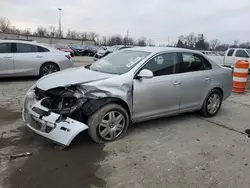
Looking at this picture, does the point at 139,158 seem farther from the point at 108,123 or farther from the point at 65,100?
the point at 65,100

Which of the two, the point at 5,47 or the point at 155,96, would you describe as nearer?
the point at 155,96

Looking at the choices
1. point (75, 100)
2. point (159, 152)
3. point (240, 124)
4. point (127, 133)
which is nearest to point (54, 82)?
point (75, 100)

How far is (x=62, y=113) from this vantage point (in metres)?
3.48

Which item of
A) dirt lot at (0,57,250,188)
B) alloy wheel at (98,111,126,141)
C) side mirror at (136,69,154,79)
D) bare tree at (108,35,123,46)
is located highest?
bare tree at (108,35,123,46)

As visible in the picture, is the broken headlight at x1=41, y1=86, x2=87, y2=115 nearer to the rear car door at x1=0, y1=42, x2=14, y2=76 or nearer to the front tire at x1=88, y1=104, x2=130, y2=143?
the front tire at x1=88, y1=104, x2=130, y2=143

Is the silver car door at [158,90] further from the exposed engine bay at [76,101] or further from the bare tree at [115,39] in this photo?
the bare tree at [115,39]

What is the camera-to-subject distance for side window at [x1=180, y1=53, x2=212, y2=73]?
4811 millimetres

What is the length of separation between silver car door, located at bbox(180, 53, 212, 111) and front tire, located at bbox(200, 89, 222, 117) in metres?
0.19

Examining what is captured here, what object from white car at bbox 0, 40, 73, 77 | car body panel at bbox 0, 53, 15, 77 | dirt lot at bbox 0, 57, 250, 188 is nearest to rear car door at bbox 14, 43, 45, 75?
white car at bbox 0, 40, 73, 77

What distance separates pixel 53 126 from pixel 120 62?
1.73 m

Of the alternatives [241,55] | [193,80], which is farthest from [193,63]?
[241,55]

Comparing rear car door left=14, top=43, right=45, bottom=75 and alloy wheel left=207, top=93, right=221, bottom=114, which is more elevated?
rear car door left=14, top=43, right=45, bottom=75

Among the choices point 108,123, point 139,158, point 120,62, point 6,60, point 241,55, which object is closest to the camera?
point 139,158

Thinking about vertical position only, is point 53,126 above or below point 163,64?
below
